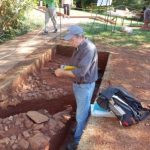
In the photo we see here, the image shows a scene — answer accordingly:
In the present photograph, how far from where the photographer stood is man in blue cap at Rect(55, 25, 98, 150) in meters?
5.07

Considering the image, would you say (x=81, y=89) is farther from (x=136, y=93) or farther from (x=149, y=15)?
(x=149, y=15)

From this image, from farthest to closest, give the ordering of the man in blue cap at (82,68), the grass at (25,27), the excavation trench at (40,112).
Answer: the grass at (25,27), the excavation trench at (40,112), the man in blue cap at (82,68)

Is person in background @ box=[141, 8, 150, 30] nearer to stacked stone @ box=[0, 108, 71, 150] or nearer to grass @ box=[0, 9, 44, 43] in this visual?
grass @ box=[0, 9, 44, 43]

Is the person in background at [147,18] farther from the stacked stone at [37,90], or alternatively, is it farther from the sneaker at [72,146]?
the sneaker at [72,146]

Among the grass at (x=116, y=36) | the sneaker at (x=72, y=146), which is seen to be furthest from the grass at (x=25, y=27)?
the sneaker at (x=72, y=146)

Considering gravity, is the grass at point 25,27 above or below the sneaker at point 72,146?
above

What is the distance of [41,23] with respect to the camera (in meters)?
14.2

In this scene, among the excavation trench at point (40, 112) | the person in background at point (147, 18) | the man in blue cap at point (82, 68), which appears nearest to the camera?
the man in blue cap at point (82, 68)

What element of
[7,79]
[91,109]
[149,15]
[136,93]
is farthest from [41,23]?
[91,109]

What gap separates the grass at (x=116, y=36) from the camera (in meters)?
11.6

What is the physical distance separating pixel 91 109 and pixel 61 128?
93 centimetres

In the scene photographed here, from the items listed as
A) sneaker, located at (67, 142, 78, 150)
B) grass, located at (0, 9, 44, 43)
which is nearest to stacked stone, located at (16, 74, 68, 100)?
sneaker, located at (67, 142, 78, 150)

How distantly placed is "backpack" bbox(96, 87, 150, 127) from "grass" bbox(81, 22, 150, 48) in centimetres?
596

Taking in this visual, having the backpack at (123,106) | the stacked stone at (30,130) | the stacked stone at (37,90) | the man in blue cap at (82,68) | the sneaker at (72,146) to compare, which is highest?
the man in blue cap at (82,68)
